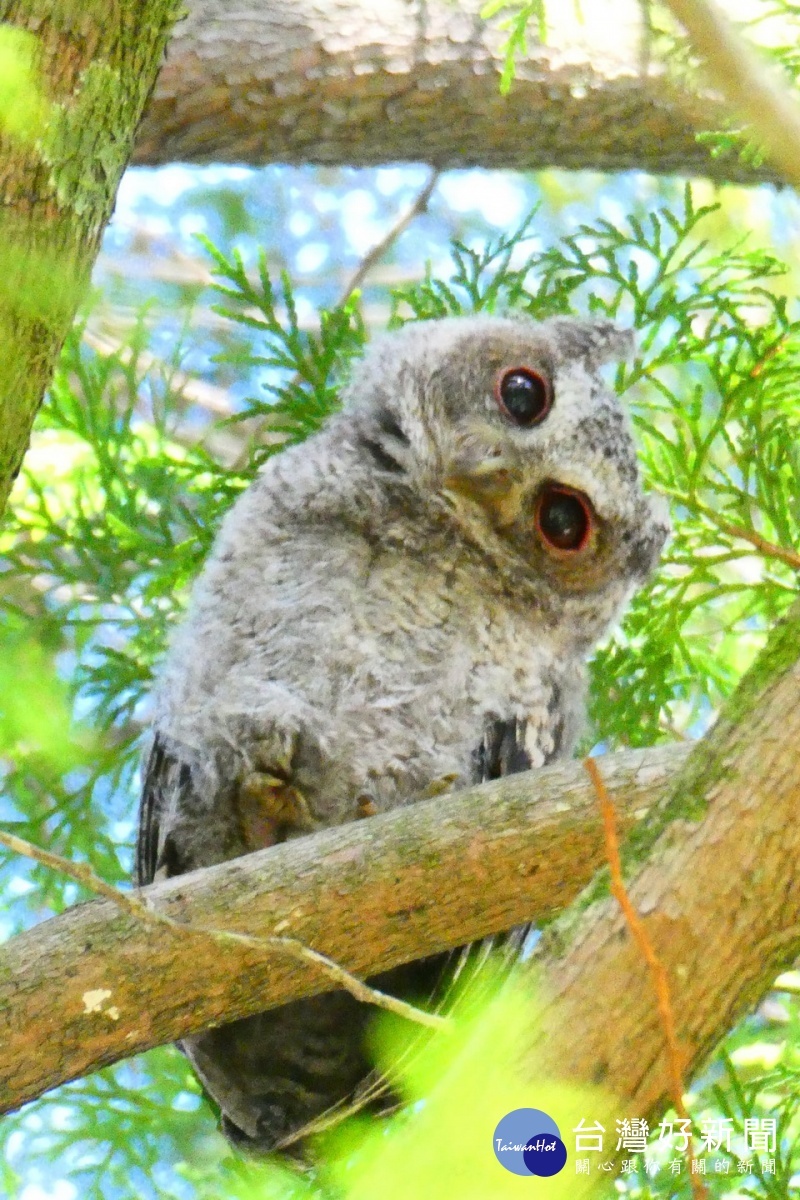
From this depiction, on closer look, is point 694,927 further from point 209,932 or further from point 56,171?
point 56,171

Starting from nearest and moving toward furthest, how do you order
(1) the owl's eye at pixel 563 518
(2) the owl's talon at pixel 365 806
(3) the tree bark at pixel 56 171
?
(3) the tree bark at pixel 56 171 < (2) the owl's talon at pixel 365 806 < (1) the owl's eye at pixel 563 518

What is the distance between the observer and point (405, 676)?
6.72 feet

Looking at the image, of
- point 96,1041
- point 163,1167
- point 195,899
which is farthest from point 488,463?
point 163,1167

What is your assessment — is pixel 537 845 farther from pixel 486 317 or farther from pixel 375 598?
pixel 486 317

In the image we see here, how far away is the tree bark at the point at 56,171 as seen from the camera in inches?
50.0

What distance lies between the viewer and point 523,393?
2252 mm

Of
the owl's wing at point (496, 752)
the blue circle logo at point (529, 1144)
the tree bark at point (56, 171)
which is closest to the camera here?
the blue circle logo at point (529, 1144)

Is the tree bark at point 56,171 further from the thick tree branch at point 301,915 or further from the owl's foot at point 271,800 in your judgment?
the owl's foot at point 271,800

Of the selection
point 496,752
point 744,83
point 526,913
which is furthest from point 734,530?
point 744,83

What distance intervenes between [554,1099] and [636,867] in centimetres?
21

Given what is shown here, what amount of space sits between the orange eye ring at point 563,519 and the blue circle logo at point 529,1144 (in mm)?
1209

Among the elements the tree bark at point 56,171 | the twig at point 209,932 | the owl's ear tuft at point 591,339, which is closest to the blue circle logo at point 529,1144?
the twig at point 209,932

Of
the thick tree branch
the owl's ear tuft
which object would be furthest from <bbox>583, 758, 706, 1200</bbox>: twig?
the owl's ear tuft

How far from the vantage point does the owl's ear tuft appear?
92.9 inches
